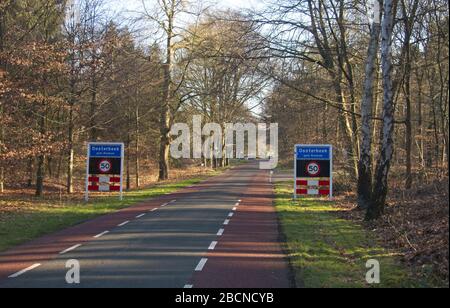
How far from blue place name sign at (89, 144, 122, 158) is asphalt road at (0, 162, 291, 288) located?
25.0 ft

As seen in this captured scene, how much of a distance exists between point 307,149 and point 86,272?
17.9 m

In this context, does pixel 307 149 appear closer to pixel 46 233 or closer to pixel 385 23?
pixel 385 23

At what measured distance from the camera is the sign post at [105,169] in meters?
26.7

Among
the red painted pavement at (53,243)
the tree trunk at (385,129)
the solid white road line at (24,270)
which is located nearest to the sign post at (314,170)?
the red painted pavement at (53,243)

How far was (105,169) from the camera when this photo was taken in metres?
26.9

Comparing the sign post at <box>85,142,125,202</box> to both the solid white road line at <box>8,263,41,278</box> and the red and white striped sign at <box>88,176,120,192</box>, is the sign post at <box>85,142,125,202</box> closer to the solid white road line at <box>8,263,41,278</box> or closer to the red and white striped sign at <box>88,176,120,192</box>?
the red and white striped sign at <box>88,176,120,192</box>

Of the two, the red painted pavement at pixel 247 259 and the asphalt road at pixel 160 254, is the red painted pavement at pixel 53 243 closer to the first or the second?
the asphalt road at pixel 160 254

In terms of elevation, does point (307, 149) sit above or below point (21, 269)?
above

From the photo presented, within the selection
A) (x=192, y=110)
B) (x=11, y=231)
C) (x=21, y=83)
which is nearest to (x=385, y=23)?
(x=11, y=231)

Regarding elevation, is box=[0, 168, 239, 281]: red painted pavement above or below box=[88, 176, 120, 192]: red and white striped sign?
below

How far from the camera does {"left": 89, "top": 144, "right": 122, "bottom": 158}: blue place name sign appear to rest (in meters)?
27.0

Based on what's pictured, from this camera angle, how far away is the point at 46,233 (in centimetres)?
1571

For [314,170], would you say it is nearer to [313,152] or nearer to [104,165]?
[313,152]

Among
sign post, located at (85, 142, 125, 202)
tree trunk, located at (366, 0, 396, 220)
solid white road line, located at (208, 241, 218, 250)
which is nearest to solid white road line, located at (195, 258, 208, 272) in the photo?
solid white road line, located at (208, 241, 218, 250)
